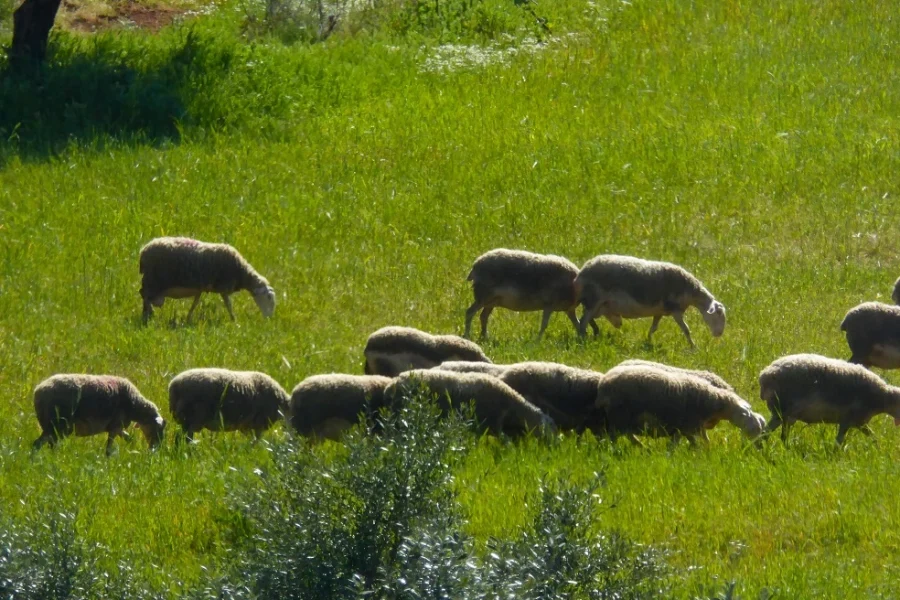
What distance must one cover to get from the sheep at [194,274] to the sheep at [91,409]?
361 centimetres

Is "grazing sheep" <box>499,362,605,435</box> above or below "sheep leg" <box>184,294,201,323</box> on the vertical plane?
above

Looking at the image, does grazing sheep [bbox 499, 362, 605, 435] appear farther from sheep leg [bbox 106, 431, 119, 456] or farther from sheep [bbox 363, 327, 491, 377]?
sheep leg [bbox 106, 431, 119, 456]

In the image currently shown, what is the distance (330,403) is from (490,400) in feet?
3.68

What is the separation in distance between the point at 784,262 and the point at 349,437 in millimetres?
11351

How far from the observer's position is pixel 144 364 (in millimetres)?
13078

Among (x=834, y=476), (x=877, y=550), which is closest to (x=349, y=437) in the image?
(x=877, y=550)

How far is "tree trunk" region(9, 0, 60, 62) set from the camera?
20516 mm

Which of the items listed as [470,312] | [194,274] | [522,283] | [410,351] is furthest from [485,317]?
[194,274]

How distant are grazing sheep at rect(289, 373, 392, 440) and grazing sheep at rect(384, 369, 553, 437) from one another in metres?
0.25

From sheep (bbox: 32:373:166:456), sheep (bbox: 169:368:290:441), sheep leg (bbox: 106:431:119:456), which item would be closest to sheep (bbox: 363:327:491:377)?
sheep (bbox: 169:368:290:441)

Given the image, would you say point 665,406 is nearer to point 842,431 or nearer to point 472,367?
point 842,431

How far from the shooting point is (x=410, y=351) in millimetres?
12086

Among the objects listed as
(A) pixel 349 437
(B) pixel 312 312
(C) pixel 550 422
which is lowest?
(B) pixel 312 312

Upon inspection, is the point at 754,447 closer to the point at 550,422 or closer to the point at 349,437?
the point at 550,422
